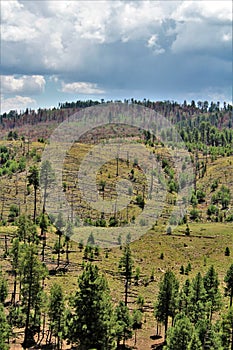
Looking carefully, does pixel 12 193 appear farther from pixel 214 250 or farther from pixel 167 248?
pixel 214 250

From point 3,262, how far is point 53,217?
47.5m

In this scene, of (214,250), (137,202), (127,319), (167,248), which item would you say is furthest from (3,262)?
(137,202)

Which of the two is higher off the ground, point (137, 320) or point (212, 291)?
point (212, 291)

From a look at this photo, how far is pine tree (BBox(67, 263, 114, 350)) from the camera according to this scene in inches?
1626

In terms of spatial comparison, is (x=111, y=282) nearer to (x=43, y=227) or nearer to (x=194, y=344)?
(x=43, y=227)

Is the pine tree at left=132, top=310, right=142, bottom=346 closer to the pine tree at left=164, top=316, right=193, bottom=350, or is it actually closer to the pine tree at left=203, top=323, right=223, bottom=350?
the pine tree at left=203, top=323, right=223, bottom=350

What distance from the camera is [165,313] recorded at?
67.4 metres

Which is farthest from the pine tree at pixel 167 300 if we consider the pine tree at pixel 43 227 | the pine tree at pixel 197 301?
the pine tree at pixel 43 227

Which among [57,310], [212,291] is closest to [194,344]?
[57,310]

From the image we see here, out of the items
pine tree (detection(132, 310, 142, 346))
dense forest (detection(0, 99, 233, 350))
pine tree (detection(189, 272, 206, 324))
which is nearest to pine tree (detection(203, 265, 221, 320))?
dense forest (detection(0, 99, 233, 350))

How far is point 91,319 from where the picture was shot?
41.6 m

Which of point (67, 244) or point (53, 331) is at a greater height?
point (67, 244)

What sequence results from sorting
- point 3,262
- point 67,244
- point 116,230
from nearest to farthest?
point 3,262 → point 67,244 → point 116,230

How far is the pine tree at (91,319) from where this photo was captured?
4131cm
